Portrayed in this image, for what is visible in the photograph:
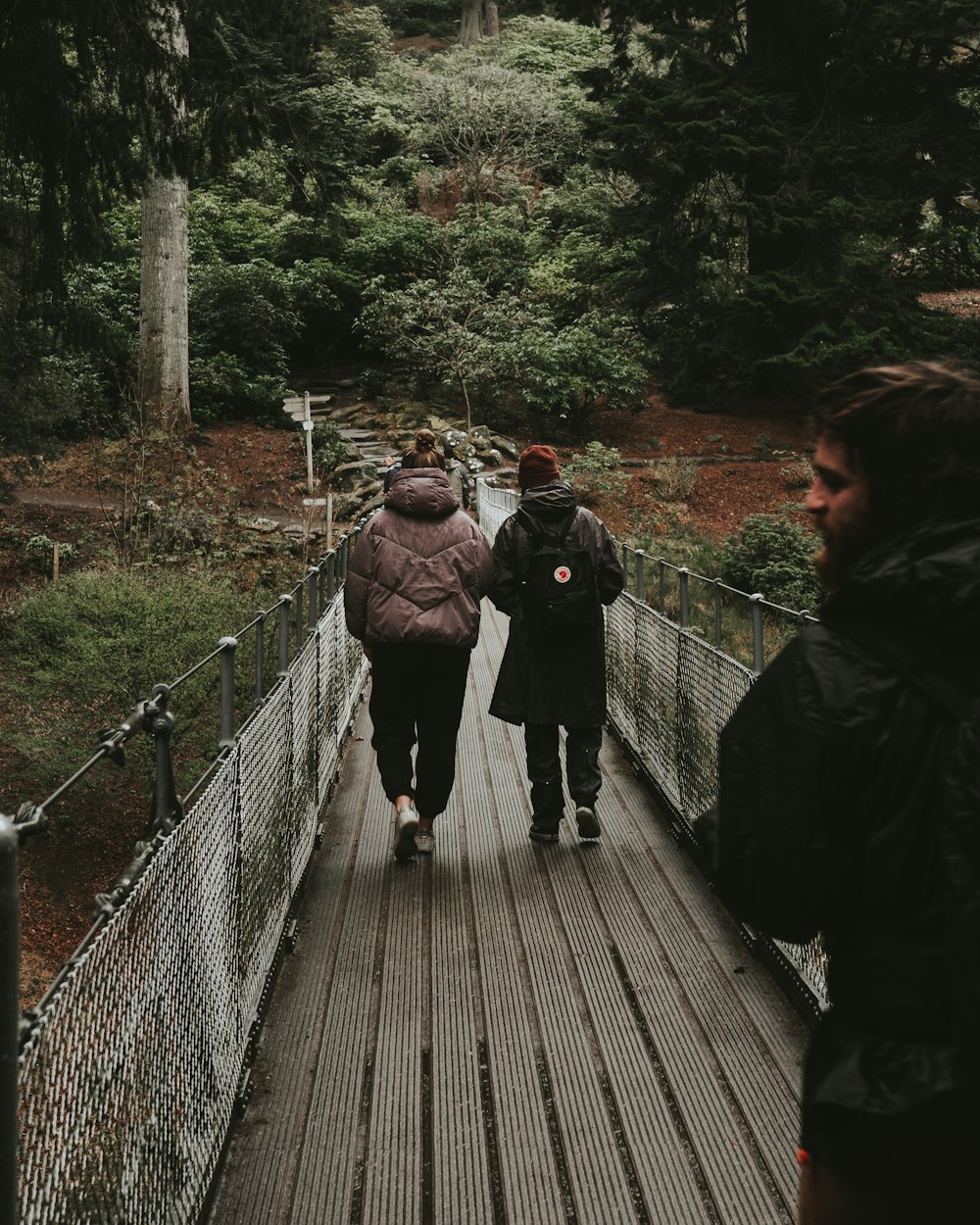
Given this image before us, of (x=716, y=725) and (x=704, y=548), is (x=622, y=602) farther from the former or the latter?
(x=704, y=548)

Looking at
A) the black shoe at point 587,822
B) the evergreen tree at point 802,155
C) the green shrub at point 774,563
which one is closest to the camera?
the black shoe at point 587,822

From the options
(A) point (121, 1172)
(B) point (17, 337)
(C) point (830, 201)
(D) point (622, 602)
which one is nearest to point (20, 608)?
(B) point (17, 337)

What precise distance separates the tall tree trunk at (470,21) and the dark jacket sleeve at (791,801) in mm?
51926

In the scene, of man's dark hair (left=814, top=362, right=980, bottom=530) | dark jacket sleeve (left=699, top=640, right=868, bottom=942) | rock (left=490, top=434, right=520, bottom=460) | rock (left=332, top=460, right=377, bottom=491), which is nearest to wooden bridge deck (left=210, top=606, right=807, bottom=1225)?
dark jacket sleeve (left=699, top=640, right=868, bottom=942)

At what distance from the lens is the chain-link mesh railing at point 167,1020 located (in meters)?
1.94

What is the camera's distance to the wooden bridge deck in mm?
2967

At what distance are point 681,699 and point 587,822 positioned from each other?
776mm

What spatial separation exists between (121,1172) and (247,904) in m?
1.58

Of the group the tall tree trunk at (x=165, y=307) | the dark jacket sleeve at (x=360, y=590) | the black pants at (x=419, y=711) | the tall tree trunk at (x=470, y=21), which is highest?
the tall tree trunk at (x=470, y=21)

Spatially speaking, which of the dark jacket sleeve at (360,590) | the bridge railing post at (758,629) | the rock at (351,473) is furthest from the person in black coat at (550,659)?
the rock at (351,473)

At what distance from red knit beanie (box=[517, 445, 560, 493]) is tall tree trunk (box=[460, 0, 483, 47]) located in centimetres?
4774

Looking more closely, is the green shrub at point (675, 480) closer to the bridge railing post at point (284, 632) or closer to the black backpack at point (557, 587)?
the black backpack at point (557, 587)

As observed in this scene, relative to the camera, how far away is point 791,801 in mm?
1488

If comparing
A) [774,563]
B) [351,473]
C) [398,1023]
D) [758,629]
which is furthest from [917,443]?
[351,473]
